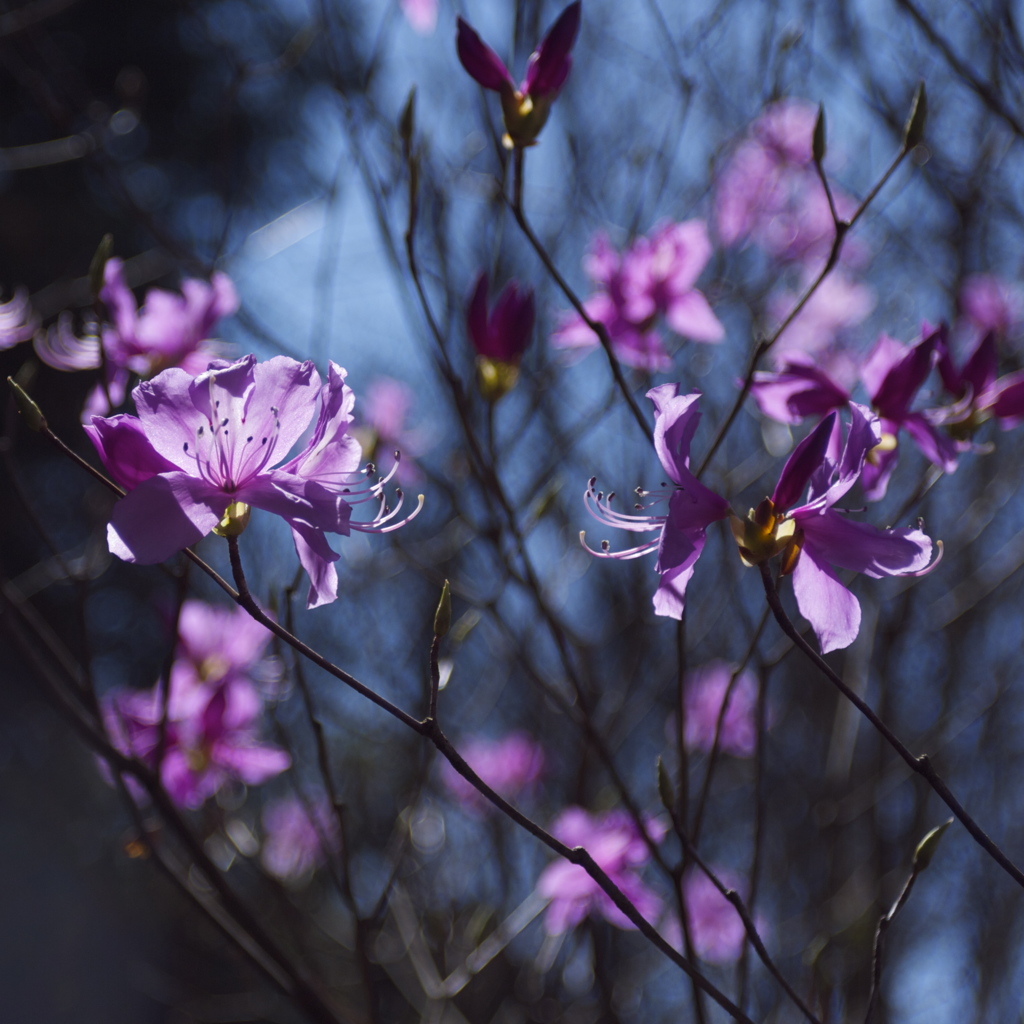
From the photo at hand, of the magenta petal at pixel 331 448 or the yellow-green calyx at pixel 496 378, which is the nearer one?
the magenta petal at pixel 331 448

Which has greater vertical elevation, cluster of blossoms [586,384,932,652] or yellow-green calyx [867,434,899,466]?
cluster of blossoms [586,384,932,652]

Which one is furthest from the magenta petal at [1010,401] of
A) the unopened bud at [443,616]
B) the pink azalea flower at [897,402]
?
the unopened bud at [443,616]

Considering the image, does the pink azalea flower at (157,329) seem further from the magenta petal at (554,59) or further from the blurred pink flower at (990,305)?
the blurred pink flower at (990,305)

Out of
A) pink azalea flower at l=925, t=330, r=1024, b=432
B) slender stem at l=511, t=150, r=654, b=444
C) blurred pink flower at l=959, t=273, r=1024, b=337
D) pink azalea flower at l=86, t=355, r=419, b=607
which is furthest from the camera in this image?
blurred pink flower at l=959, t=273, r=1024, b=337

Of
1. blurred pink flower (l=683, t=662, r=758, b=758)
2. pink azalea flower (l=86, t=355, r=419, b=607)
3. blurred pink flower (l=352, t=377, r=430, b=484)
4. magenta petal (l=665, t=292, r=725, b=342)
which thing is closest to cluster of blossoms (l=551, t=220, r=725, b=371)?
magenta petal (l=665, t=292, r=725, b=342)

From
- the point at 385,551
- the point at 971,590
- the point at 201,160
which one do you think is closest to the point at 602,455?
the point at 385,551

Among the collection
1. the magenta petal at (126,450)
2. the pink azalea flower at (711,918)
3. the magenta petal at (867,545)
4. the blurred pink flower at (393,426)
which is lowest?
the pink azalea flower at (711,918)

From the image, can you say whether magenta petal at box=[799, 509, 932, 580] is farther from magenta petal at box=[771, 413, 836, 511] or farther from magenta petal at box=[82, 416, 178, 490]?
magenta petal at box=[82, 416, 178, 490]
